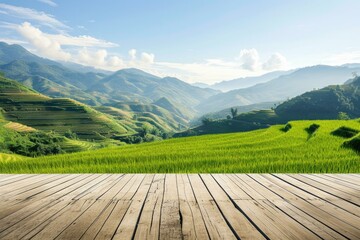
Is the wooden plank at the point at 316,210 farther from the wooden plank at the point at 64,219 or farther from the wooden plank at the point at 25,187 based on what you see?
the wooden plank at the point at 25,187

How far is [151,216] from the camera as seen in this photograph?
419cm

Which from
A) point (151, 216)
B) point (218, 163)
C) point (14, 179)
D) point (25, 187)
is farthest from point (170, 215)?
point (218, 163)

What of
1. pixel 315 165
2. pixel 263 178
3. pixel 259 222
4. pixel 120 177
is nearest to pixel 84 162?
pixel 120 177

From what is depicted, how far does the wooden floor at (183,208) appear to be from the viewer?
3.62 meters

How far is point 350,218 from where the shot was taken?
13.5 ft

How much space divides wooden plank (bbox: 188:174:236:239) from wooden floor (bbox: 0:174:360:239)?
0.04 ft

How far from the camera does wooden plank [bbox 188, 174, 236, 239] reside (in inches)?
139

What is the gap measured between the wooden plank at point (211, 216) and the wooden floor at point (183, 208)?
0.01 metres

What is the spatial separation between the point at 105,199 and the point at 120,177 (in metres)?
2.41

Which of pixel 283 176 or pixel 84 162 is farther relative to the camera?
pixel 84 162

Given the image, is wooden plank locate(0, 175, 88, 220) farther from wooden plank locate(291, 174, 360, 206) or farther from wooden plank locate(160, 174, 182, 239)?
wooden plank locate(291, 174, 360, 206)

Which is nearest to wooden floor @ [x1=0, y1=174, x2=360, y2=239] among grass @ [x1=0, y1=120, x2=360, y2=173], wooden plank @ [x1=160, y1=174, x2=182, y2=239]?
wooden plank @ [x1=160, y1=174, x2=182, y2=239]

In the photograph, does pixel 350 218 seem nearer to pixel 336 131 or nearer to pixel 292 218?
pixel 292 218

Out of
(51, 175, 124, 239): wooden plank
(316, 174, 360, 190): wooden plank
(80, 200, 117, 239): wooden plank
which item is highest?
(51, 175, 124, 239): wooden plank
